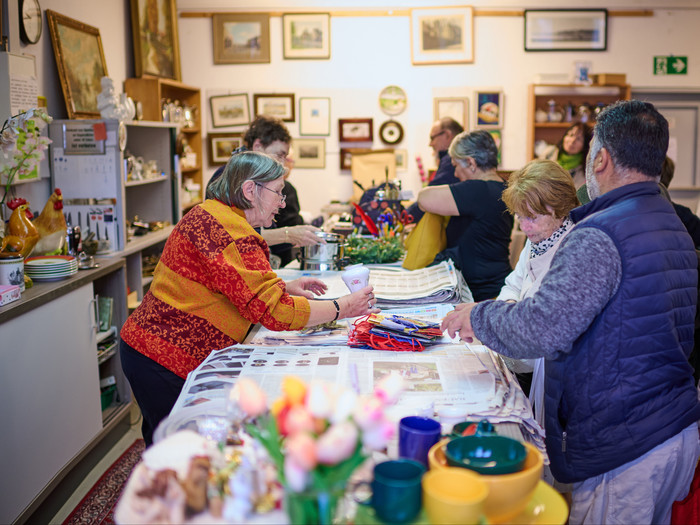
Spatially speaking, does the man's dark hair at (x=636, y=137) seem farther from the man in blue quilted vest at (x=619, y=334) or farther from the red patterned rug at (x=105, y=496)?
the red patterned rug at (x=105, y=496)

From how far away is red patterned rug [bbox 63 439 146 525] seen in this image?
9.60 feet

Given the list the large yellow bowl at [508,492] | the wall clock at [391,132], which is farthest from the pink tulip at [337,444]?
the wall clock at [391,132]

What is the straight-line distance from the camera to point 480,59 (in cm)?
675

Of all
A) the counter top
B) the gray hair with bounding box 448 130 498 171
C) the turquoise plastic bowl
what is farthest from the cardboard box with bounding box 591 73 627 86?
the turquoise plastic bowl

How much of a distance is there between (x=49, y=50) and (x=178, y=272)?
2747 millimetres

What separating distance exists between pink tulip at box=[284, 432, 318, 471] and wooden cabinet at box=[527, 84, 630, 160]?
6.15 metres

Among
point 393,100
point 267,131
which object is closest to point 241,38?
point 393,100

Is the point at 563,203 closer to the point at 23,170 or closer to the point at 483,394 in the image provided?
the point at 483,394

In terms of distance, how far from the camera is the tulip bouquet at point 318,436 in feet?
3.05

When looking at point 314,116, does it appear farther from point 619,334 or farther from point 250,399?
point 250,399

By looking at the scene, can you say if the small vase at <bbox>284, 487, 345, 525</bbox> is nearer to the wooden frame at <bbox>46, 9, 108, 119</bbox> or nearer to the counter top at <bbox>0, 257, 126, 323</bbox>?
the counter top at <bbox>0, 257, 126, 323</bbox>

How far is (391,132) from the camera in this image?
22.5 ft

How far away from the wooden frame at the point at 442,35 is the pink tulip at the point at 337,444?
6265 millimetres

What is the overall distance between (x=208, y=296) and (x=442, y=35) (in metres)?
5.36
